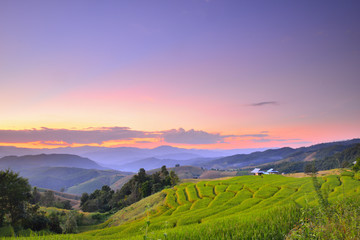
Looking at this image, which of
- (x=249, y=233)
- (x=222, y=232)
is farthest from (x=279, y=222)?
(x=222, y=232)

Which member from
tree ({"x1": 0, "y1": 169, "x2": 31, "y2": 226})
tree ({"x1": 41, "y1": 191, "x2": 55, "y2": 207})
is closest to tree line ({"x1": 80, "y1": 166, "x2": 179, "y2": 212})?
tree ({"x1": 41, "y1": 191, "x2": 55, "y2": 207})

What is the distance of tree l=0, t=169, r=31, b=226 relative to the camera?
38375 mm

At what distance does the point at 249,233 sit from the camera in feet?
25.1

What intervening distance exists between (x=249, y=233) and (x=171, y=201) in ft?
104

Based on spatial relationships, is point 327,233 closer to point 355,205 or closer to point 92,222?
point 355,205

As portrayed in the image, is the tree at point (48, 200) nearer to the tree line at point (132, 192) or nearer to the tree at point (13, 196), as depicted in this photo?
the tree line at point (132, 192)

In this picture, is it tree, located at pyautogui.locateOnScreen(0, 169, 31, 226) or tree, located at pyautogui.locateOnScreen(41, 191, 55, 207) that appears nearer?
tree, located at pyautogui.locateOnScreen(0, 169, 31, 226)

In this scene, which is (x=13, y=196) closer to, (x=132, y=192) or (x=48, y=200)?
(x=132, y=192)

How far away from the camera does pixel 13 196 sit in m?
39.9

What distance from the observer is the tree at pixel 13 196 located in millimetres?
38375

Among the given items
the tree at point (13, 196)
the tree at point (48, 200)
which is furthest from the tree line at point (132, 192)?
the tree at point (13, 196)

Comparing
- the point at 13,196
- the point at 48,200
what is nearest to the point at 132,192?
the point at 13,196

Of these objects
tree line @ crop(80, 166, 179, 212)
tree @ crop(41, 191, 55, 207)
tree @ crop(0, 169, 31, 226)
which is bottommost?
tree @ crop(41, 191, 55, 207)

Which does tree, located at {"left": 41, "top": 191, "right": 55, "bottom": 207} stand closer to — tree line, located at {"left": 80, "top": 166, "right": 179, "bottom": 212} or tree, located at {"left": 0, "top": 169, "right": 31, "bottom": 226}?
tree line, located at {"left": 80, "top": 166, "right": 179, "bottom": 212}
